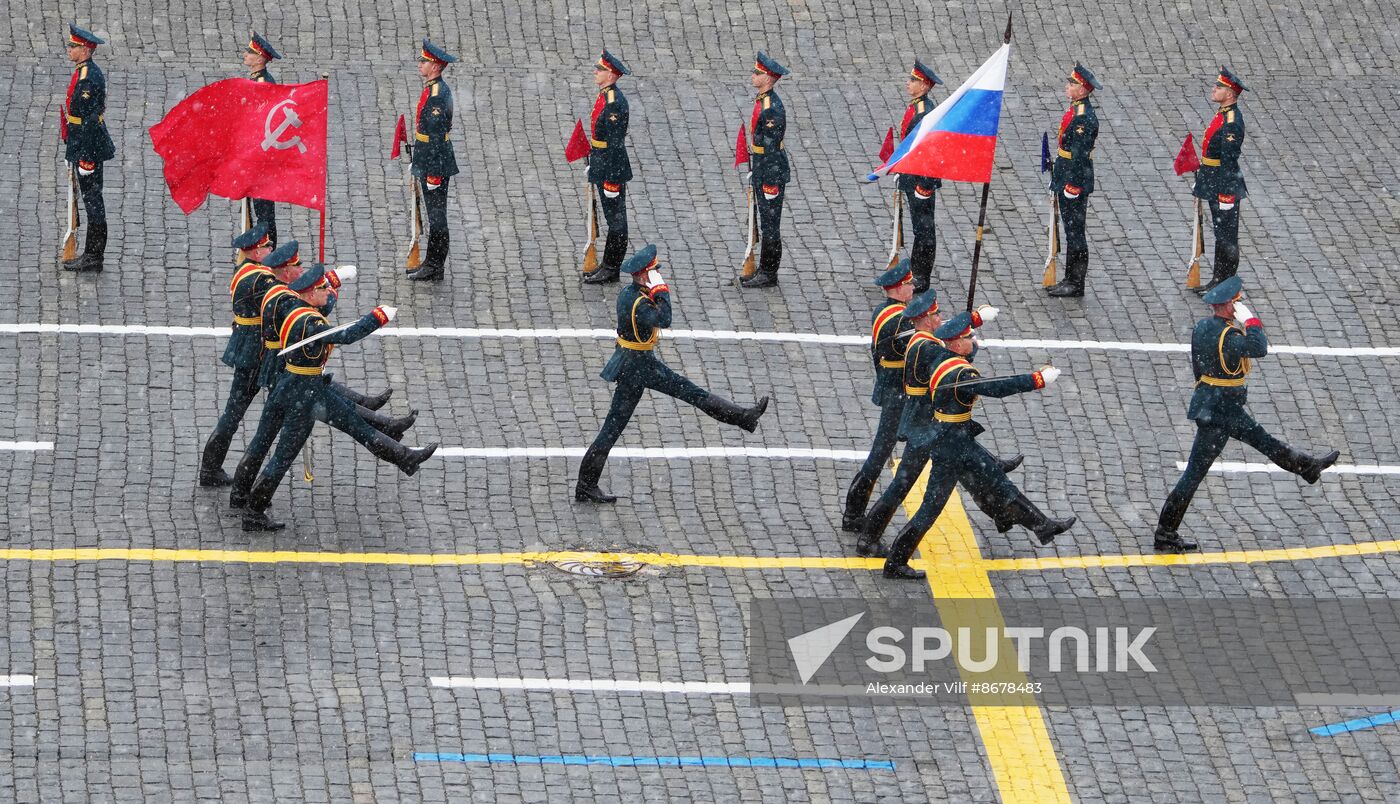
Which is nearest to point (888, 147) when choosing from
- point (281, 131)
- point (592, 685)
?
point (281, 131)

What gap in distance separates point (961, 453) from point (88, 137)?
8586 millimetres

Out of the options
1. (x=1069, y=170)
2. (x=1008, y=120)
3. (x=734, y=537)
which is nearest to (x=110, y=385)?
(x=734, y=537)

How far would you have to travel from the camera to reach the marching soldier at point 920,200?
2009 centimetres

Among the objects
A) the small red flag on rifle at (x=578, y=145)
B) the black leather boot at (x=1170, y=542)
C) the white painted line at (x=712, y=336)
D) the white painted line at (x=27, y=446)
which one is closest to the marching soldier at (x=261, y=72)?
Answer: the white painted line at (x=712, y=336)

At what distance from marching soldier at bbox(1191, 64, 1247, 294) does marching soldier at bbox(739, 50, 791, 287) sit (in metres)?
3.75

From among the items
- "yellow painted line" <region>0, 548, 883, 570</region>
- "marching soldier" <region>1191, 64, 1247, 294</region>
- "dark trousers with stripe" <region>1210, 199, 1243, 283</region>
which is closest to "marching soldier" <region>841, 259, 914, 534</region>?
"yellow painted line" <region>0, 548, 883, 570</region>

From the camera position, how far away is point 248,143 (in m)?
17.3

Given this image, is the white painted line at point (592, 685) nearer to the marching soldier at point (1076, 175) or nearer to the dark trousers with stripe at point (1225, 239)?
the marching soldier at point (1076, 175)

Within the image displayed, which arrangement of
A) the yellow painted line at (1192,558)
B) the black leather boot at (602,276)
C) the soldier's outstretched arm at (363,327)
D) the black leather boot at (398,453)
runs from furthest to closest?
the black leather boot at (602,276), the yellow painted line at (1192,558), the black leather boot at (398,453), the soldier's outstretched arm at (363,327)

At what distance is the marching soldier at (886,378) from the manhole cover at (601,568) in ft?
5.63

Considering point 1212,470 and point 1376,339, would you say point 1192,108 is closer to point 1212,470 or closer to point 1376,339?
point 1376,339

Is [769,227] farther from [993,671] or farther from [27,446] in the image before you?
[27,446]

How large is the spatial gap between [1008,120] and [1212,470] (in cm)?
679

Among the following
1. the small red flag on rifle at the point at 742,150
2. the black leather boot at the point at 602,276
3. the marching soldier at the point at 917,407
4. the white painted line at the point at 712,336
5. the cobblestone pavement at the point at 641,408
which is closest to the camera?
the cobblestone pavement at the point at 641,408
